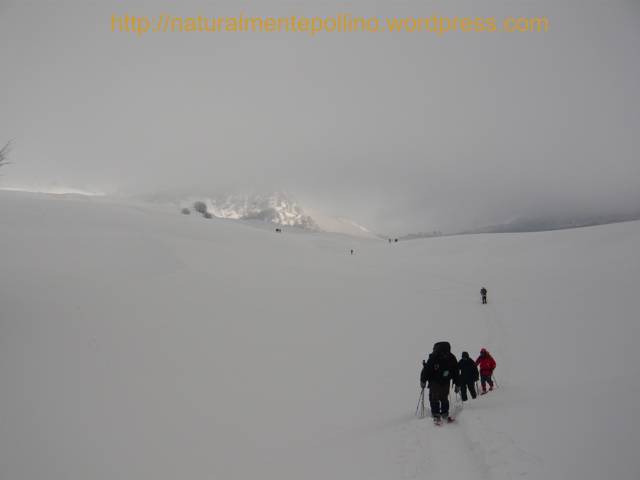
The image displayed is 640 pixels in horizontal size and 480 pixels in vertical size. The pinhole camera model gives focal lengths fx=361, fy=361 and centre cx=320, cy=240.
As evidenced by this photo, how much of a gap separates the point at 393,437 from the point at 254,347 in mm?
6832

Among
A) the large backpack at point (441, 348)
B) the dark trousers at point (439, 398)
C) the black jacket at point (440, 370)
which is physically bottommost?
the dark trousers at point (439, 398)

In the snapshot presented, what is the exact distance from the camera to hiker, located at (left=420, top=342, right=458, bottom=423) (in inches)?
299

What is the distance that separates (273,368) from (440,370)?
568cm

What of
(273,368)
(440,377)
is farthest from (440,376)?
(273,368)

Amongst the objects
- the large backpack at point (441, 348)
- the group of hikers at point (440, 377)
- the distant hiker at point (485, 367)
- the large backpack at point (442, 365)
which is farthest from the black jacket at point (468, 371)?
the large backpack at point (441, 348)

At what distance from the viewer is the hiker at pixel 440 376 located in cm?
761

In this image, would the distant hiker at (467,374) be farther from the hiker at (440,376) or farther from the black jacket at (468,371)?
the hiker at (440,376)

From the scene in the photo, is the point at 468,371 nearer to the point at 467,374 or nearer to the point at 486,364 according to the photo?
the point at 467,374

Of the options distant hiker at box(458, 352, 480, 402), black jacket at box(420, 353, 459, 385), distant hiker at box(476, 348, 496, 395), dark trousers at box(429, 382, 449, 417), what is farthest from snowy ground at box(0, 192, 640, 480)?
distant hiker at box(458, 352, 480, 402)

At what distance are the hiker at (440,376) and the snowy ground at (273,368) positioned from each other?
0.38m

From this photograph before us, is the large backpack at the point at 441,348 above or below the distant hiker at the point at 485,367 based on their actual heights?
above

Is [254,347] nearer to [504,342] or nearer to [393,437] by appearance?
[393,437]

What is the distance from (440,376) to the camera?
775 cm

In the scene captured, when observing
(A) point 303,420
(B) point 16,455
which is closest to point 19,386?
(B) point 16,455
